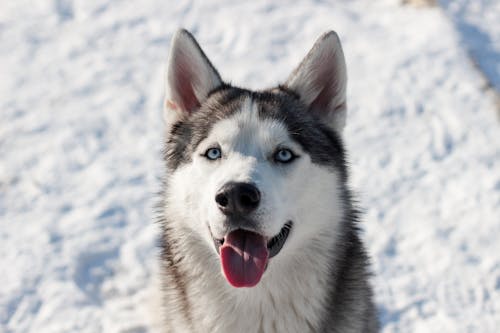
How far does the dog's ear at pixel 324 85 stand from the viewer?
12.1ft

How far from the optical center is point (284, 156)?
3332 mm

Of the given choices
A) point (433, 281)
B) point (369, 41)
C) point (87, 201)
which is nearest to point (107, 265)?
point (87, 201)

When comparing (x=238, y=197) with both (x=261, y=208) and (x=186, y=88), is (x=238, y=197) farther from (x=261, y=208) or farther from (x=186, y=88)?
(x=186, y=88)

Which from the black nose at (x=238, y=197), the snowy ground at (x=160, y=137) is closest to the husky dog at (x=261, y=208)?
the black nose at (x=238, y=197)

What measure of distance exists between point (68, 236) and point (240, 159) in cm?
268

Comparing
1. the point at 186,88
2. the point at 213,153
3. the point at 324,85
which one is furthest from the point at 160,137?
the point at 213,153

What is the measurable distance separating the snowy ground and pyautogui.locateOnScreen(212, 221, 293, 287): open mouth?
147 centimetres

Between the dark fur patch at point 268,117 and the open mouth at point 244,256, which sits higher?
the dark fur patch at point 268,117

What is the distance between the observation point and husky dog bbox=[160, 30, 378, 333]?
3109 mm

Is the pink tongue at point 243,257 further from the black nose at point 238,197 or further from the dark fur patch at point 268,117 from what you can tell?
the dark fur patch at point 268,117

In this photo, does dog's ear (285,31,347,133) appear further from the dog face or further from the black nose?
the black nose

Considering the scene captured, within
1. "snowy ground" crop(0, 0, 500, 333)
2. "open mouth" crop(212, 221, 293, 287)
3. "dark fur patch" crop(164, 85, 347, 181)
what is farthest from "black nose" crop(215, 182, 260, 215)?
"snowy ground" crop(0, 0, 500, 333)

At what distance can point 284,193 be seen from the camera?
315cm

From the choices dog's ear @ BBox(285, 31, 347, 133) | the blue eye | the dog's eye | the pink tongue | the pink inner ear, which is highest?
the pink inner ear
